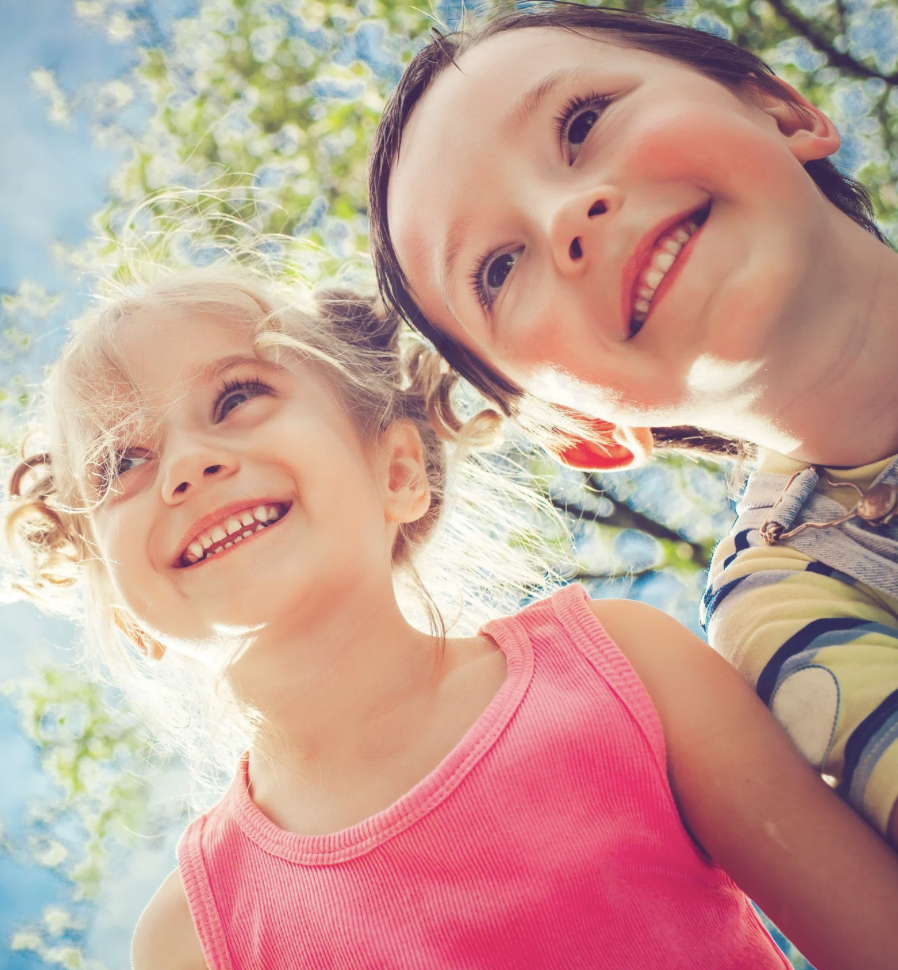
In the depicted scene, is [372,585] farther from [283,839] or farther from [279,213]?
[279,213]

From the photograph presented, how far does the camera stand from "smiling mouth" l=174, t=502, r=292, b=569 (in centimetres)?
179

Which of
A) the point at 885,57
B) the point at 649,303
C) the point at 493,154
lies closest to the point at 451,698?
the point at 649,303

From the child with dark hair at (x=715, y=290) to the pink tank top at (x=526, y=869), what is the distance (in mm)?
334

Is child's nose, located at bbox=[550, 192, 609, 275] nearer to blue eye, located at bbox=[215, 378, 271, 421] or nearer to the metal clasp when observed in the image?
the metal clasp

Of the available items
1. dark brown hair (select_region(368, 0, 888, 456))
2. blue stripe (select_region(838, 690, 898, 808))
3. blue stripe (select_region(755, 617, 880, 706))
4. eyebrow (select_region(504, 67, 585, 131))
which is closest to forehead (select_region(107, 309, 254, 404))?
dark brown hair (select_region(368, 0, 888, 456))

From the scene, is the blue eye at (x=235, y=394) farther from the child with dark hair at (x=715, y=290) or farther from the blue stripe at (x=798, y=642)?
the blue stripe at (x=798, y=642)

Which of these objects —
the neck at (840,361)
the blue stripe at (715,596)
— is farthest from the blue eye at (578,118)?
the blue stripe at (715,596)

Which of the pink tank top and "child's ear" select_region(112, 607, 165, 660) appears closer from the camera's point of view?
the pink tank top

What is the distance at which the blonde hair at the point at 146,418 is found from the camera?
2043 mm

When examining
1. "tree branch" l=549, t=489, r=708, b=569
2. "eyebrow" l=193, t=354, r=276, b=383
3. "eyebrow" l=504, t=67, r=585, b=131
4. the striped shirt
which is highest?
"eyebrow" l=504, t=67, r=585, b=131

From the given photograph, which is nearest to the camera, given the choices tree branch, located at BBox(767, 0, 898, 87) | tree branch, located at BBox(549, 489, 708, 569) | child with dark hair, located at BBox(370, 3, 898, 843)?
child with dark hair, located at BBox(370, 3, 898, 843)

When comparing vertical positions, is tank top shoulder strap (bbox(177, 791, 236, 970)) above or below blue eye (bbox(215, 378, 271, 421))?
below

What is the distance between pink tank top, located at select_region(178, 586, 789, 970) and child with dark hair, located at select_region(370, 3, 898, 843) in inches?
13.1

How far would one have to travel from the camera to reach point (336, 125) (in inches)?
189
